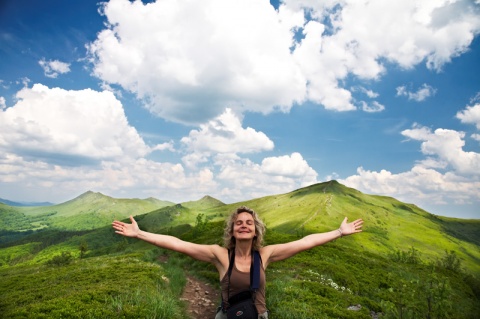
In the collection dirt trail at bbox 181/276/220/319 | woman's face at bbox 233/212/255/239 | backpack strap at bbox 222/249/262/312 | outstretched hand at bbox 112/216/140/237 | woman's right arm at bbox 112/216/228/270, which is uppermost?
woman's face at bbox 233/212/255/239

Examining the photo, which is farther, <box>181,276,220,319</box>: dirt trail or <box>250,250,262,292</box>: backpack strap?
<box>181,276,220,319</box>: dirt trail

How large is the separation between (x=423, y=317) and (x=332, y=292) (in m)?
10.7

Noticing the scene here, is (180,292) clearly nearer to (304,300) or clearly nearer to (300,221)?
(304,300)

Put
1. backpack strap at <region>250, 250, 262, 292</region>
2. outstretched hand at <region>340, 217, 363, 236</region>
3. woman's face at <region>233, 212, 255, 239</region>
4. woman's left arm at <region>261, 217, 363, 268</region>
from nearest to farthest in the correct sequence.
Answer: backpack strap at <region>250, 250, 262, 292</region>, woman's face at <region>233, 212, 255, 239</region>, woman's left arm at <region>261, 217, 363, 268</region>, outstretched hand at <region>340, 217, 363, 236</region>

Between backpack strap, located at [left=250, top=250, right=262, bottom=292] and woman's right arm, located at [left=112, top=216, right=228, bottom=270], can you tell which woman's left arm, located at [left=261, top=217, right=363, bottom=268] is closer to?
backpack strap, located at [left=250, top=250, right=262, bottom=292]

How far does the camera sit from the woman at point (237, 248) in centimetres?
636

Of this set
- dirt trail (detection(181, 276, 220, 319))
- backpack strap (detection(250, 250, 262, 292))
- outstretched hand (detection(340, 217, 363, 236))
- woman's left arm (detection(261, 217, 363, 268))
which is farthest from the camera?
dirt trail (detection(181, 276, 220, 319))

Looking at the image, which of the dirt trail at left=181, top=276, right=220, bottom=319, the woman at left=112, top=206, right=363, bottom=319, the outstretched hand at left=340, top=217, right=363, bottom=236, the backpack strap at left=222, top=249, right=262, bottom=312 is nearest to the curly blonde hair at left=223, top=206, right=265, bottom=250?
the woman at left=112, top=206, right=363, bottom=319

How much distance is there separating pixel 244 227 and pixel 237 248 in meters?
0.53

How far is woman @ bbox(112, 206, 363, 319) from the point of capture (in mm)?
6363

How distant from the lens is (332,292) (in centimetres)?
1953

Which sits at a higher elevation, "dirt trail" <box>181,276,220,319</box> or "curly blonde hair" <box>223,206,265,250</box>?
"curly blonde hair" <box>223,206,265,250</box>

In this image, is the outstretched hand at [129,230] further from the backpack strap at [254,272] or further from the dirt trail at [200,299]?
the dirt trail at [200,299]

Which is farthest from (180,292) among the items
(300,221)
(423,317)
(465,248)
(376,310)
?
(465,248)
